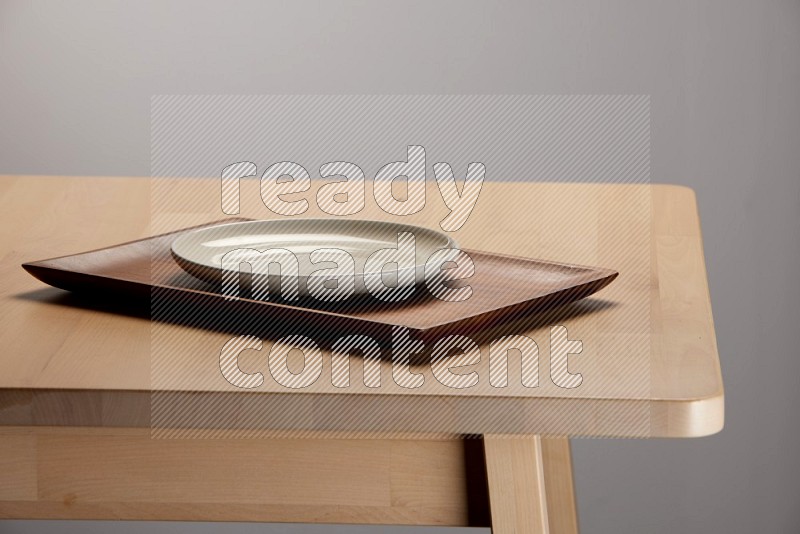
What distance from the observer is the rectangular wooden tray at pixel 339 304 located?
716 millimetres

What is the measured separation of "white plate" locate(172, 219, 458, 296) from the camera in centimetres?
82

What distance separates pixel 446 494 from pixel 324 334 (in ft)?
0.42

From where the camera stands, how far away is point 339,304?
0.75 metres

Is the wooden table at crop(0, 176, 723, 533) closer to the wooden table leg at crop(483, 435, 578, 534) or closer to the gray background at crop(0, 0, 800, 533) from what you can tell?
the wooden table leg at crop(483, 435, 578, 534)

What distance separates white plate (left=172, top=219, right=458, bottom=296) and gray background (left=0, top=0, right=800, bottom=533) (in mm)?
847

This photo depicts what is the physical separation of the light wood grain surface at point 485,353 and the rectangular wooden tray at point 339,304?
2 cm

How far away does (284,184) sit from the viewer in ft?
3.89
